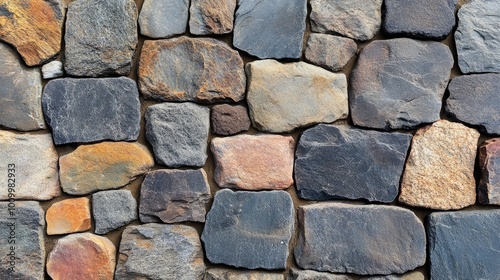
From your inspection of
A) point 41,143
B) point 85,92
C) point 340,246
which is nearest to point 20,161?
point 41,143

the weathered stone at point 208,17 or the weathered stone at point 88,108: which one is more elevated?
the weathered stone at point 208,17

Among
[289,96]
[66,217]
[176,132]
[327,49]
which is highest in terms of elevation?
[327,49]

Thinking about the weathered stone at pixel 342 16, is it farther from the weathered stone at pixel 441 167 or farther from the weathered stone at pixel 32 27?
the weathered stone at pixel 32 27

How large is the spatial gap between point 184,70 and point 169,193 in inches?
16.9

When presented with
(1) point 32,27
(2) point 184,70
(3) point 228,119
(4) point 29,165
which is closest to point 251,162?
(3) point 228,119

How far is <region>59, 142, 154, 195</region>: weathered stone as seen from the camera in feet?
5.24

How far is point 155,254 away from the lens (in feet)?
5.24

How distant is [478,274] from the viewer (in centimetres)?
160

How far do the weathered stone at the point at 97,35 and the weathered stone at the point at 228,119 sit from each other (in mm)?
370

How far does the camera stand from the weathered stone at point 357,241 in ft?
5.25

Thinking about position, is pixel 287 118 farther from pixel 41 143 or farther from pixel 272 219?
pixel 41 143

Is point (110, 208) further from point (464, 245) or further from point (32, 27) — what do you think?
point (464, 245)

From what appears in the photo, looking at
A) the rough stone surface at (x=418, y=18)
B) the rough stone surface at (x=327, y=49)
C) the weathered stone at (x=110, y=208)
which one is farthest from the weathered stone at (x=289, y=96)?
the weathered stone at (x=110, y=208)

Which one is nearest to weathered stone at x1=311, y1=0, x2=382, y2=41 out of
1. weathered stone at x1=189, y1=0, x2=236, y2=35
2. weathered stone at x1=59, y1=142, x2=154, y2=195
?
weathered stone at x1=189, y1=0, x2=236, y2=35
